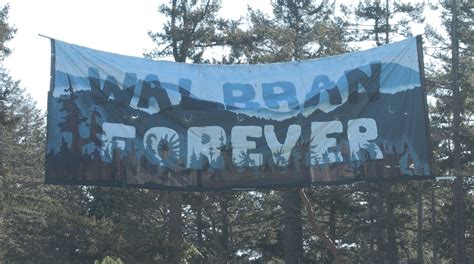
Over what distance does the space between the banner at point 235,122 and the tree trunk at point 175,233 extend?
32.6ft

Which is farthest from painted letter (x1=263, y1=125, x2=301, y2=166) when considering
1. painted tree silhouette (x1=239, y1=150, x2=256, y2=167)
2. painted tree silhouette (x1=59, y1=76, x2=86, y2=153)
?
painted tree silhouette (x1=59, y1=76, x2=86, y2=153)

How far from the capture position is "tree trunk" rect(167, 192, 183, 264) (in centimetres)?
2455

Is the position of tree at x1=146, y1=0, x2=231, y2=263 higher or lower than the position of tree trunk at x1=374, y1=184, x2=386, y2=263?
higher

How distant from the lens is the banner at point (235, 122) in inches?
580

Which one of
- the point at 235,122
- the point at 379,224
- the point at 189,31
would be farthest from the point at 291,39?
the point at 235,122

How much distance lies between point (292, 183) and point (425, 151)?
8.16 feet

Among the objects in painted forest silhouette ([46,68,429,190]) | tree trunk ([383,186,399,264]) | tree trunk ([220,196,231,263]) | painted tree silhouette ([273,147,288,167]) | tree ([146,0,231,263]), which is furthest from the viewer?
tree trunk ([383,186,399,264])

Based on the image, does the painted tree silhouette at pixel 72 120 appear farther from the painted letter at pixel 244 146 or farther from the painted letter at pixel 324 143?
the painted letter at pixel 324 143

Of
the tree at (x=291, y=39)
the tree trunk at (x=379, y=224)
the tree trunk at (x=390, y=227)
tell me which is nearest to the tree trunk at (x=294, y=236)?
the tree at (x=291, y=39)

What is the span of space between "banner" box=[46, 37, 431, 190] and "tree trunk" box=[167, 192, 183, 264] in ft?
32.6

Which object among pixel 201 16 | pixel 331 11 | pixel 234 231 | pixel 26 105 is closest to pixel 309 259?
pixel 234 231

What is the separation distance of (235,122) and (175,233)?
13640 mm

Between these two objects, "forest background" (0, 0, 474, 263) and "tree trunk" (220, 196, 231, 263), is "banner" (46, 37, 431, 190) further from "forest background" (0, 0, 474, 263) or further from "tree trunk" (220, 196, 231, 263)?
"tree trunk" (220, 196, 231, 263)

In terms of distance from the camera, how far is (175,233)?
92.6 feet
